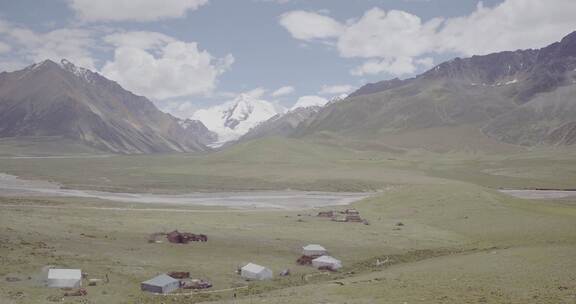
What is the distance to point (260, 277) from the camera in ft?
152

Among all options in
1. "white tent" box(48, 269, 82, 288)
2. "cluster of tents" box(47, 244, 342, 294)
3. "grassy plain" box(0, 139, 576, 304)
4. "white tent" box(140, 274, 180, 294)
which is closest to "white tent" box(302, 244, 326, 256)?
"grassy plain" box(0, 139, 576, 304)

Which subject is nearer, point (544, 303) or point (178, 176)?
point (544, 303)

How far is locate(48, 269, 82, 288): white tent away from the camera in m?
40.9

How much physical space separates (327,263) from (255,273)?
8.00 metres

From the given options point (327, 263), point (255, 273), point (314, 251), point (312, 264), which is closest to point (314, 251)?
point (314, 251)

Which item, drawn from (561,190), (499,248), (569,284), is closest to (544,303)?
(569,284)

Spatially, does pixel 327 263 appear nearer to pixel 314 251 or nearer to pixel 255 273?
pixel 314 251

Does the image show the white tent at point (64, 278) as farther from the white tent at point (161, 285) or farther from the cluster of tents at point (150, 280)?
the white tent at point (161, 285)

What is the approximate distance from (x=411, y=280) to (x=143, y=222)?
142ft

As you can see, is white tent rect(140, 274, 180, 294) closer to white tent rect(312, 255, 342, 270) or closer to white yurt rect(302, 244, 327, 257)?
white tent rect(312, 255, 342, 270)

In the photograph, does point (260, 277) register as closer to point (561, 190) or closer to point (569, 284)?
point (569, 284)

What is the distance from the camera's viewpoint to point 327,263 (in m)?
51.7

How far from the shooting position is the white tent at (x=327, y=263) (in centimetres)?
5159

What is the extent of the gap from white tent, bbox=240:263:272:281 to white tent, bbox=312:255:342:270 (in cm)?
577
